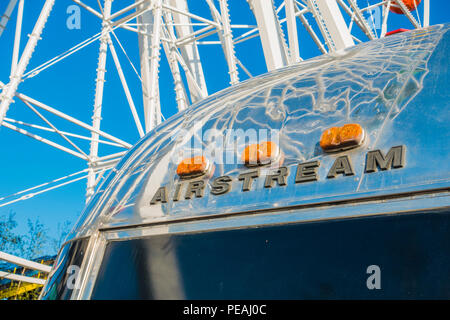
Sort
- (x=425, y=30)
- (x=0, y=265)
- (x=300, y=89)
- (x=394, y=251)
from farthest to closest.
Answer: (x=0, y=265) < (x=425, y=30) < (x=300, y=89) < (x=394, y=251)

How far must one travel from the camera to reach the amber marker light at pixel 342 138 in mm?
1252

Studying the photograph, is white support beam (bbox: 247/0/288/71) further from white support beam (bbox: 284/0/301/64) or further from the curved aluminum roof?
the curved aluminum roof

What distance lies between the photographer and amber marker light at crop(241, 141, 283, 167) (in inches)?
53.8

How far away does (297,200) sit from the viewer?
4.04 ft

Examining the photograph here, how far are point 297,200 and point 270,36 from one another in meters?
4.84

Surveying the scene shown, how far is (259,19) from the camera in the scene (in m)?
5.81

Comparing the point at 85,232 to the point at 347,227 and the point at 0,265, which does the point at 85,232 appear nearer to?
the point at 347,227

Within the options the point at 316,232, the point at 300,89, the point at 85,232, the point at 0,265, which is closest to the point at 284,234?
the point at 316,232

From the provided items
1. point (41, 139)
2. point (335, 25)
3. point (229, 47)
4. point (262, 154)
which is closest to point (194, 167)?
point (262, 154)

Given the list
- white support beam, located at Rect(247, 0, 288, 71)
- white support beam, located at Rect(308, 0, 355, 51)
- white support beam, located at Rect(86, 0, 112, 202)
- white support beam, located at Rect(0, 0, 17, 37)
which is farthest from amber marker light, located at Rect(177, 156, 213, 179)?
white support beam, located at Rect(86, 0, 112, 202)

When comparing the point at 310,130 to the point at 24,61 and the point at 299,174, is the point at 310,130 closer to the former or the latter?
the point at 299,174

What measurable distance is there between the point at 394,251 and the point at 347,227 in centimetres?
14

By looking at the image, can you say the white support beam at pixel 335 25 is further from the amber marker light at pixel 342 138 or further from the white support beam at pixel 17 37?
the amber marker light at pixel 342 138

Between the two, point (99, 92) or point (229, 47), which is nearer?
point (229, 47)
